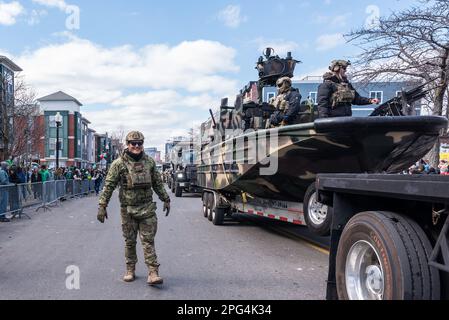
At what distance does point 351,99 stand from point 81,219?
8.93 meters

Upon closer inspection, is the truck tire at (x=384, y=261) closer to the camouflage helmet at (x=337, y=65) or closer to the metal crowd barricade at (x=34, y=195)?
the camouflage helmet at (x=337, y=65)

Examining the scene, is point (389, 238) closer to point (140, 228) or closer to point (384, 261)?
point (384, 261)

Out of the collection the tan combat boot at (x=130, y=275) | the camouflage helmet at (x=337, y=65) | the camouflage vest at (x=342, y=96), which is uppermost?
the camouflage helmet at (x=337, y=65)

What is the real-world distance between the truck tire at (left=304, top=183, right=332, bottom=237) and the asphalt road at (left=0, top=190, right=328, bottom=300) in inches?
23.6

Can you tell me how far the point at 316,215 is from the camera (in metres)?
6.46

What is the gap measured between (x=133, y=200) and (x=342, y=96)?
10.9ft

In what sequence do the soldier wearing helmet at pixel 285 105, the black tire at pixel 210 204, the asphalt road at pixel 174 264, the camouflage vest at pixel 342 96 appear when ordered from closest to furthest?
the asphalt road at pixel 174 264
the camouflage vest at pixel 342 96
the soldier wearing helmet at pixel 285 105
the black tire at pixel 210 204

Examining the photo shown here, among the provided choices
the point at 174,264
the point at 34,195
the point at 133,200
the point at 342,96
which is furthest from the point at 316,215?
the point at 34,195

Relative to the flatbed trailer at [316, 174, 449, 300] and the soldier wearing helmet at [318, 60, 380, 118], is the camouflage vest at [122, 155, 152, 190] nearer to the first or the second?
the flatbed trailer at [316, 174, 449, 300]

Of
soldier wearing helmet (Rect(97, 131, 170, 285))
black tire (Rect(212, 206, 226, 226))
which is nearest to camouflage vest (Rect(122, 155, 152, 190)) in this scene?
soldier wearing helmet (Rect(97, 131, 170, 285))

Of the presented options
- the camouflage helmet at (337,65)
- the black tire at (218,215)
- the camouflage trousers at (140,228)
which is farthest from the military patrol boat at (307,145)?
the camouflage trousers at (140,228)

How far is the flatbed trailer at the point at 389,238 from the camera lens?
315cm

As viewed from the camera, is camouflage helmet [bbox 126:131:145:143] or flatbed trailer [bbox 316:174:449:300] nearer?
flatbed trailer [bbox 316:174:449:300]

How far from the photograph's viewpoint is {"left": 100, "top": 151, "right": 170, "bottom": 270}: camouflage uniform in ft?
18.6
